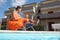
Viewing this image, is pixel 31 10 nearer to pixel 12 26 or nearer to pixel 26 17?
pixel 26 17

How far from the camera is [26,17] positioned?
1348 centimetres

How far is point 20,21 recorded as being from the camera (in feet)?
40.6

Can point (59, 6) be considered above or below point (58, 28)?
above

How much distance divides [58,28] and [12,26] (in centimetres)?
330

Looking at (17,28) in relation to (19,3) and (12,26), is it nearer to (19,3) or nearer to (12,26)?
(12,26)

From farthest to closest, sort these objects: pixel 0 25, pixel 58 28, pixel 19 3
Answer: pixel 19 3 → pixel 0 25 → pixel 58 28

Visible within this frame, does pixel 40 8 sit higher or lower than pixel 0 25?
higher

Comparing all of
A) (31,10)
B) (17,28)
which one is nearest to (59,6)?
(31,10)

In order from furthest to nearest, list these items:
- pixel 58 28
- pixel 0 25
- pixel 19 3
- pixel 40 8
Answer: pixel 40 8, pixel 19 3, pixel 0 25, pixel 58 28

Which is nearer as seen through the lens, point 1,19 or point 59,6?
point 1,19

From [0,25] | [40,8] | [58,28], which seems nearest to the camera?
[58,28]

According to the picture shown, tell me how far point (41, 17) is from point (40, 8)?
46.9 inches

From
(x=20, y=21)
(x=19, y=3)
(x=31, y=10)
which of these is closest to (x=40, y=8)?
(x=31, y=10)

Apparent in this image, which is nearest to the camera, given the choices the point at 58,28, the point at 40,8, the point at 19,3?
the point at 58,28
